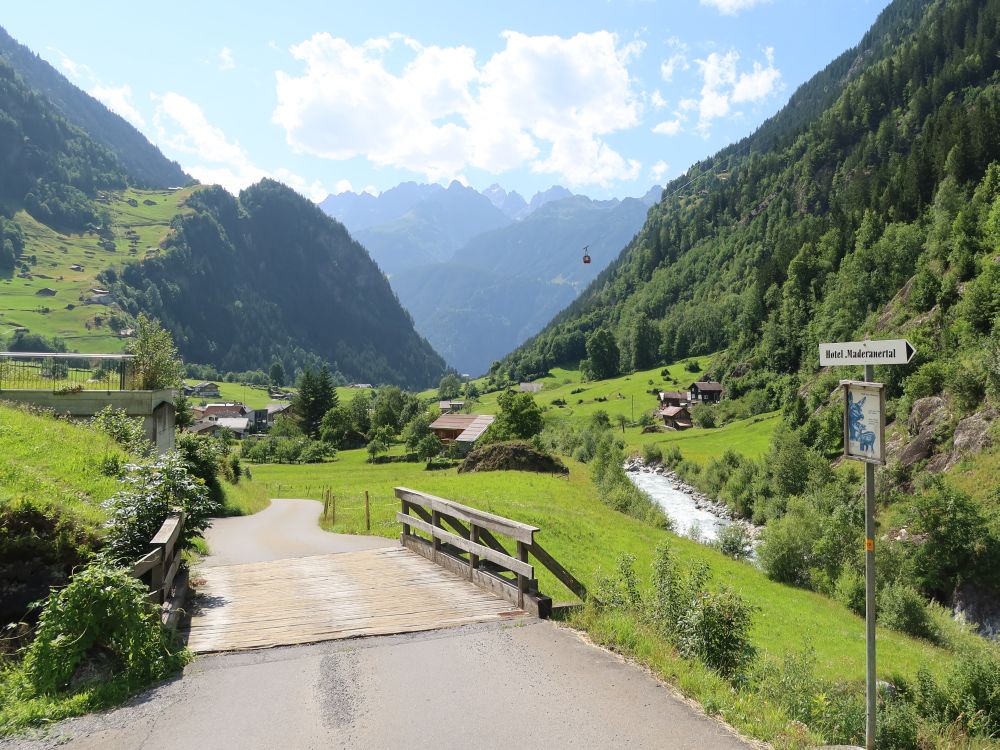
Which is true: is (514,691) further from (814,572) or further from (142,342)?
(814,572)

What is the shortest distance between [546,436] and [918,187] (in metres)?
76.9

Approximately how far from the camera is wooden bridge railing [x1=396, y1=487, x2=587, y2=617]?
11.3 m

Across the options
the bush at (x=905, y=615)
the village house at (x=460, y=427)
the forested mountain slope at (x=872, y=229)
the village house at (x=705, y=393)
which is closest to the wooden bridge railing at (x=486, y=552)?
the bush at (x=905, y=615)

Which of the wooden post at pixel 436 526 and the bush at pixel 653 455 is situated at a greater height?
the wooden post at pixel 436 526

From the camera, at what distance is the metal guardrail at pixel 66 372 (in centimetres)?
2559

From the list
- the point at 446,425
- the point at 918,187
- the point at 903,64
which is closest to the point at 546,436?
the point at 446,425

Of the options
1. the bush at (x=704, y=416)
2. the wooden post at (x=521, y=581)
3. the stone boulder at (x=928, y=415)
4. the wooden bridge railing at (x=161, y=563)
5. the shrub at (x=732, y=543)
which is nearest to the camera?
the wooden bridge railing at (x=161, y=563)

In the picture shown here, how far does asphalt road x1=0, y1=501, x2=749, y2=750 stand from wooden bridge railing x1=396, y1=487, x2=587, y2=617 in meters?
1.32

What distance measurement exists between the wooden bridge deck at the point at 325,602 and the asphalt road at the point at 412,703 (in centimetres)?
60

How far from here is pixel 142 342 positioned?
27891mm

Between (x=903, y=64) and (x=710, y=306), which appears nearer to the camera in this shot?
(x=903, y=64)

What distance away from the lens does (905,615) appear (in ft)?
107

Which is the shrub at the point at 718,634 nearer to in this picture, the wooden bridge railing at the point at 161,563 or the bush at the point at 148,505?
the wooden bridge railing at the point at 161,563

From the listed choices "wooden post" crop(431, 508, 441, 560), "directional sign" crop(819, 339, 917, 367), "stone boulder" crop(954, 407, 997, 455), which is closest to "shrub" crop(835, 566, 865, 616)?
"stone boulder" crop(954, 407, 997, 455)
